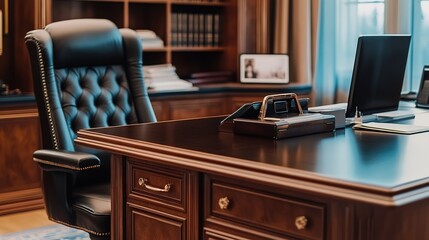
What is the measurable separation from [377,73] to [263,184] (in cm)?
112

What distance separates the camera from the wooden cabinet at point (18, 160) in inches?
171

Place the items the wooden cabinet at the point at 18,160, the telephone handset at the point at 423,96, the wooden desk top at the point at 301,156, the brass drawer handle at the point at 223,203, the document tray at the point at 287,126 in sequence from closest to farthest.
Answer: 1. the wooden desk top at the point at 301,156
2. the brass drawer handle at the point at 223,203
3. the document tray at the point at 287,126
4. the telephone handset at the point at 423,96
5. the wooden cabinet at the point at 18,160

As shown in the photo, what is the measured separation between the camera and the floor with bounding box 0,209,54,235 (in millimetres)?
4137

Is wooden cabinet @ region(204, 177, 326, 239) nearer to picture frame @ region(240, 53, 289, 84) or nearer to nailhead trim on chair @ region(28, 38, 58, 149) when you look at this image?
nailhead trim on chair @ region(28, 38, 58, 149)

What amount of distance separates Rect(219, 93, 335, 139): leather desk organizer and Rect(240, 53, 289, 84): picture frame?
8.41ft

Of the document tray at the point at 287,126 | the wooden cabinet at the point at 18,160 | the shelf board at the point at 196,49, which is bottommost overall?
the wooden cabinet at the point at 18,160

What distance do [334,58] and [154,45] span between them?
1.27 meters

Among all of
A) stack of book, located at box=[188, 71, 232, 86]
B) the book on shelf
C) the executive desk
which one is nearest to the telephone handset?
the executive desk

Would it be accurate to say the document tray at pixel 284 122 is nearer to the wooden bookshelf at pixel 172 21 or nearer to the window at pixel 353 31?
the window at pixel 353 31

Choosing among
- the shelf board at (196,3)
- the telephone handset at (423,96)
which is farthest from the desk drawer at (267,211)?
the shelf board at (196,3)

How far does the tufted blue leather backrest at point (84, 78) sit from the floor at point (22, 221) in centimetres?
127

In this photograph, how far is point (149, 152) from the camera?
2.21 meters

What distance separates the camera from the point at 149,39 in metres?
5.00

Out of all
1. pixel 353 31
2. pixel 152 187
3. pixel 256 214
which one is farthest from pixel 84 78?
pixel 353 31
